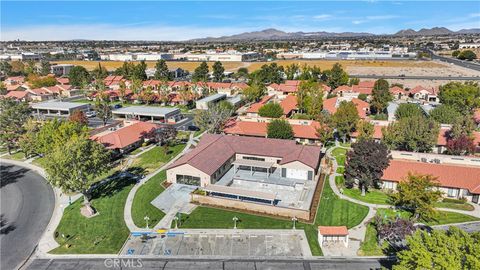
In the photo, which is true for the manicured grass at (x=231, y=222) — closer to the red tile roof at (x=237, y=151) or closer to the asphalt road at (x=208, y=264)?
the asphalt road at (x=208, y=264)

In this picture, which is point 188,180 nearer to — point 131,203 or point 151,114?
point 131,203

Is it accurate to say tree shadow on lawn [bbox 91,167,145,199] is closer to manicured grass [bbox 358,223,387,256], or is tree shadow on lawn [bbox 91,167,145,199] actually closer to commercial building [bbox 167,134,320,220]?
commercial building [bbox 167,134,320,220]

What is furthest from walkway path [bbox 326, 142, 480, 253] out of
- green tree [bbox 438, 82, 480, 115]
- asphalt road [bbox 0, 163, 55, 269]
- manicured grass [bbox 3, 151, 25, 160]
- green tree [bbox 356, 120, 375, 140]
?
manicured grass [bbox 3, 151, 25, 160]

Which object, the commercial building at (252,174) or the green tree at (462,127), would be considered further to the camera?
the green tree at (462,127)

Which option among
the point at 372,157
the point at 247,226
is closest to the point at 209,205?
the point at 247,226

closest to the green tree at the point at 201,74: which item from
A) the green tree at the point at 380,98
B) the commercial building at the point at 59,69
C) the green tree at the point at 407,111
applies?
the green tree at the point at 380,98

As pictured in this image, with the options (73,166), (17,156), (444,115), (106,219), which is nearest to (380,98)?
(444,115)

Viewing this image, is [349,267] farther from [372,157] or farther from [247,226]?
[372,157]
